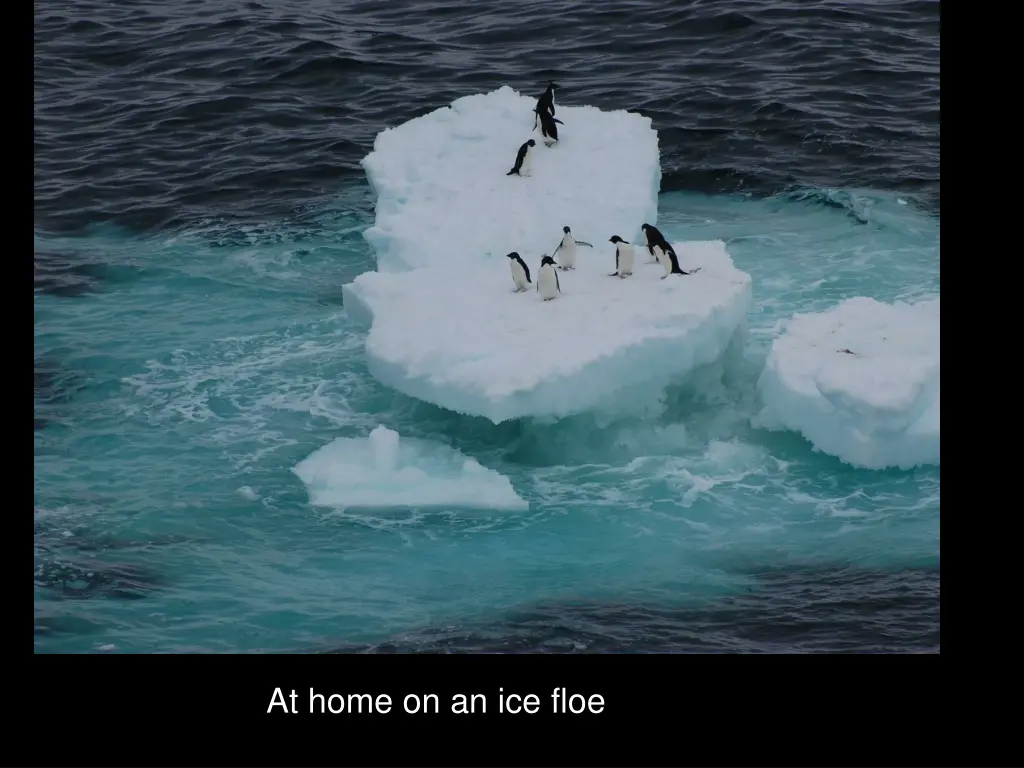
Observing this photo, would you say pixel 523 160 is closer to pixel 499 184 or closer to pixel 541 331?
pixel 499 184

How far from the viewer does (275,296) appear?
1745 cm

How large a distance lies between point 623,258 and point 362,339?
3.26m

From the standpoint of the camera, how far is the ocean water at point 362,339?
38.7 ft

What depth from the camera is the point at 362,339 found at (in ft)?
53.2

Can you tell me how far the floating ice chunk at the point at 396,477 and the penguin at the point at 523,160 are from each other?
14.9 ft

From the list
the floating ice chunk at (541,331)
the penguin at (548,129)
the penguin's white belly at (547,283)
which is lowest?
the floating ice chunk at (541,331)

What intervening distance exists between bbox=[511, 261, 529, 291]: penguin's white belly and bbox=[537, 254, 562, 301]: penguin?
21 cm

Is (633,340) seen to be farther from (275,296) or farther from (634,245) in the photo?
(275,296)

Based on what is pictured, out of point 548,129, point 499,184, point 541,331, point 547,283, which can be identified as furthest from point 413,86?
point 541,331

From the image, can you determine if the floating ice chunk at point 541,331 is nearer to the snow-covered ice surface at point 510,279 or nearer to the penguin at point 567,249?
the snow-covered ice surface at point 510,279

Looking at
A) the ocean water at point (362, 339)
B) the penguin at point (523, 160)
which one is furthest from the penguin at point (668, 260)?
the penguin at point (523, 160)

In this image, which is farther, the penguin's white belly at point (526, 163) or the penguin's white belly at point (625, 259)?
the penguin's white belly at point (526, 163)
